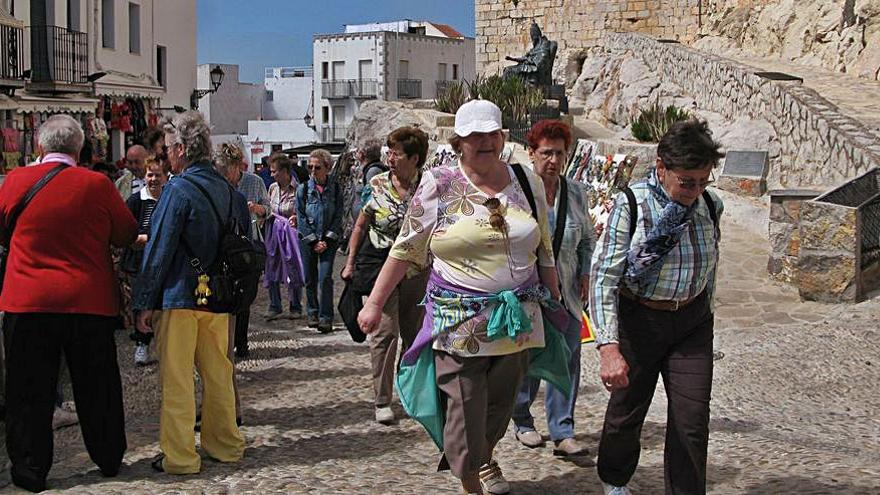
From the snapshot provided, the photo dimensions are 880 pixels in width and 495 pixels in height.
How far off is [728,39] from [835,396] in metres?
21.0

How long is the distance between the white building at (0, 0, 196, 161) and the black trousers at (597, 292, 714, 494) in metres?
12.5

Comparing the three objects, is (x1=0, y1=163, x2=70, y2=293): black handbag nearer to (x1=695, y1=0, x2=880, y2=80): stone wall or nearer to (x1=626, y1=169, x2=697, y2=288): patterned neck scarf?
(x1=626, y1=169, x2=697, y2=288): patterned neck scarf

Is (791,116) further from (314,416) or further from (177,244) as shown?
(177,244)

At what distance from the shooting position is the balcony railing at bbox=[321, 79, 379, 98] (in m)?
54.8

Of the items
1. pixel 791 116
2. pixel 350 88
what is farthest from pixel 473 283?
pixel 350 88

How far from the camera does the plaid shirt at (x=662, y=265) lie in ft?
13.1

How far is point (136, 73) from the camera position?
76.6 ft

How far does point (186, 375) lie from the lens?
4992 mm

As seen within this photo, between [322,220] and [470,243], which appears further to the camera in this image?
[322,220]

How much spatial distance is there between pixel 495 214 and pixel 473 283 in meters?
0.29

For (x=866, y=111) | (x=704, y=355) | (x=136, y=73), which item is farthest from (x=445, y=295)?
(x=136, y=73)

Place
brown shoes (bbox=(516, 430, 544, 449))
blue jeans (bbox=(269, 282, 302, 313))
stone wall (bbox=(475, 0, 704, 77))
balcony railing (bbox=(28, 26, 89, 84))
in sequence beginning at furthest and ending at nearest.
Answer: stone wall (bbox=(475, 0, 704, 77)) < balcony railing (bbox=(28, 26, 89, 84)) < blue jeans (bbox=(269, 282, 302, 313)) < brown shoes (bbox=(516, 430, 544, 449))

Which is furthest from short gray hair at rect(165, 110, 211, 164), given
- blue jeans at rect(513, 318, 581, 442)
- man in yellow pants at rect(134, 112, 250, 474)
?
blue jeans at rect(513, 318, 581, 442)

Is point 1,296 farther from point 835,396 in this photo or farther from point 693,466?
point 835,396
